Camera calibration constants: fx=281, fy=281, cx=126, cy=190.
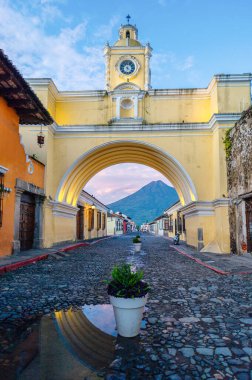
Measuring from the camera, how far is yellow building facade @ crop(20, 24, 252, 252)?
14.9 m

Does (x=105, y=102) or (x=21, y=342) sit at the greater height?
(x=105, y=102)

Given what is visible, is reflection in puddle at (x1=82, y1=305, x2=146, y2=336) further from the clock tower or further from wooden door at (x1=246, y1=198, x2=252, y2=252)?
the clock tower

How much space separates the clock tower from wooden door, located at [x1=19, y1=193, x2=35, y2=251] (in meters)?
6.88

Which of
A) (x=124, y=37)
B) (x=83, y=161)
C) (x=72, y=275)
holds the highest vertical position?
(x=124, y=37)

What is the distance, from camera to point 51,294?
5.25 metres

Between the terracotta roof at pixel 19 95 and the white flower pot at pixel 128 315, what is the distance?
7369mm

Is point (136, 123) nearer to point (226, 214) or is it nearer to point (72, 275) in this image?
point (226, 214)

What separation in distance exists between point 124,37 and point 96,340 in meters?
20.7

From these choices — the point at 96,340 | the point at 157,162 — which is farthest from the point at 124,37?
the point at 96,340

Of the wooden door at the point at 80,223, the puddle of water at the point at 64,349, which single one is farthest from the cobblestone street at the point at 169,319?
the wooden door at the point at 80,223

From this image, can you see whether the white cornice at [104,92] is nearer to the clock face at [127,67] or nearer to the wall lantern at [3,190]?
the clock face at [127,67]

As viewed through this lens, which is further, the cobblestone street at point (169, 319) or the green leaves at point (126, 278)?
the green leaves at point (126, 278)

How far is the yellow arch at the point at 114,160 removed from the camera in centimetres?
1620

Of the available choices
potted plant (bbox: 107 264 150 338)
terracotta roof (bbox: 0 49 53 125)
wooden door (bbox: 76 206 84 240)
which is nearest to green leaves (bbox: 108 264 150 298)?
potted plant (bbox: 107 264 150 338)
